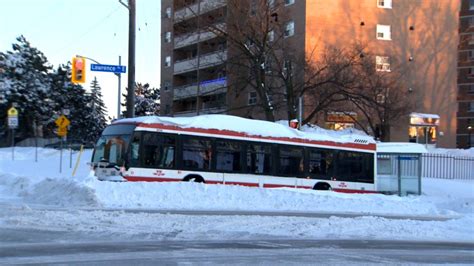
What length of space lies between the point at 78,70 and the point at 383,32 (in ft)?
107

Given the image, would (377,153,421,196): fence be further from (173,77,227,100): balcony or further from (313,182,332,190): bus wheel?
(173,77,227,100): balcony

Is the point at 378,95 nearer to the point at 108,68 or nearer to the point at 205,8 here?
the point at 205,8

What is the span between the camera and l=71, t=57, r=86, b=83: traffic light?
2545 centimetres

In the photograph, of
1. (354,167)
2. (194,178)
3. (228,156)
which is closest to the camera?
(194,178)

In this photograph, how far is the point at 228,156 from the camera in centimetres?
2139

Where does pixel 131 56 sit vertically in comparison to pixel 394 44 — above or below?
below

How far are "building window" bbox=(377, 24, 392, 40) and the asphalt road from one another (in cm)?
4070

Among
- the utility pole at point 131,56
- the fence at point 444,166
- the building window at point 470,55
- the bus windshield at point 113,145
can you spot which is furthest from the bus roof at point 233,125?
the building window at point 470,55

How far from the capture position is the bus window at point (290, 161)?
22.5m

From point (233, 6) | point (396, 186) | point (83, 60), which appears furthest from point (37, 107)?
point (396, 186)

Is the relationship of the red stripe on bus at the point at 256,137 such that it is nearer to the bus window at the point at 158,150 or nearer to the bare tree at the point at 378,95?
the bus window at the point at 158,150

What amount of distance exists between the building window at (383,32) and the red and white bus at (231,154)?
26844 mm

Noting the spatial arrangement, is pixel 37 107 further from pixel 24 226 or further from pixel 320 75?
pixel 24 226

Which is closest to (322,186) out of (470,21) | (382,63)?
(382,63)
